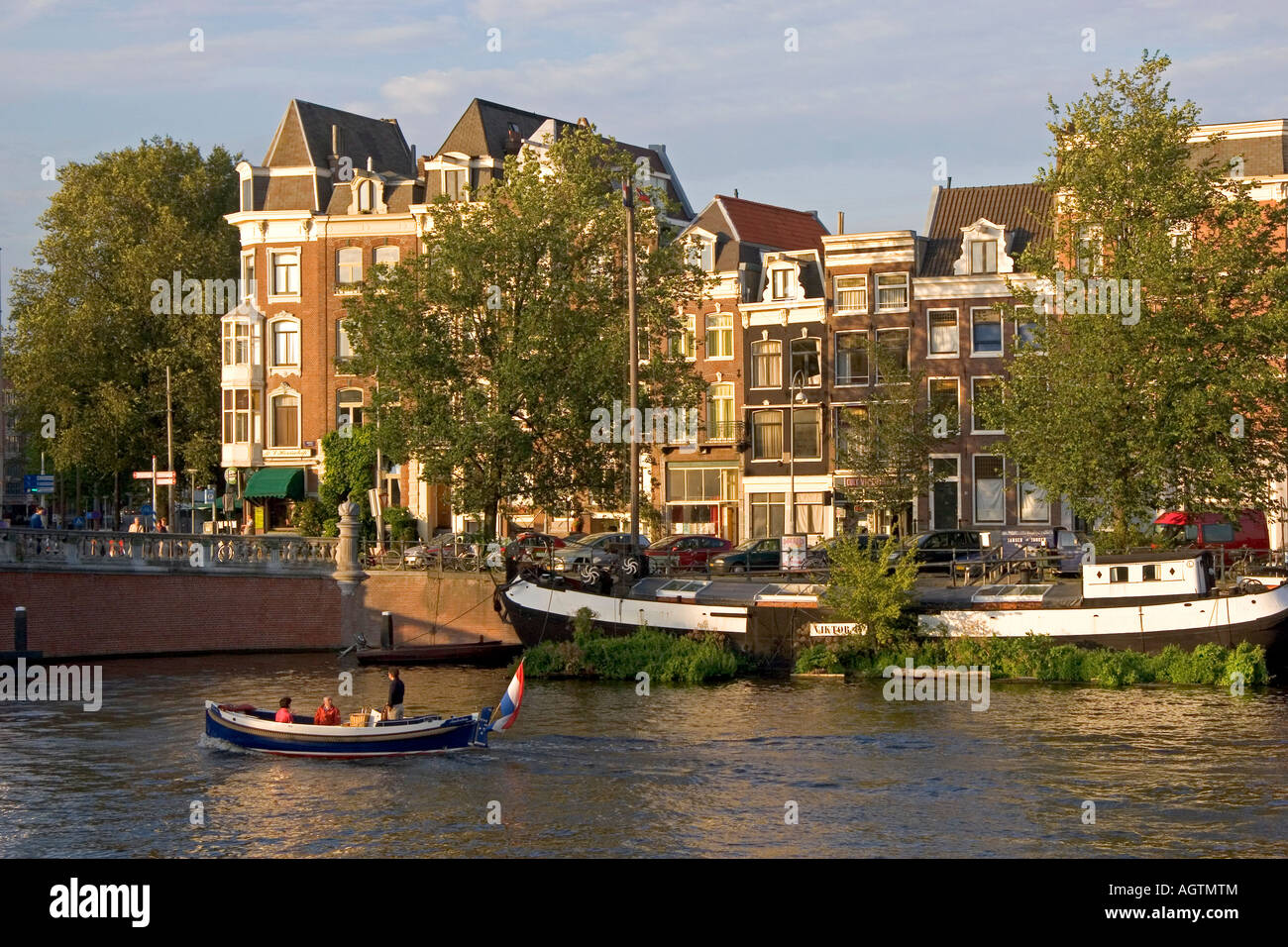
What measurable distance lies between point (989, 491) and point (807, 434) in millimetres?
8979

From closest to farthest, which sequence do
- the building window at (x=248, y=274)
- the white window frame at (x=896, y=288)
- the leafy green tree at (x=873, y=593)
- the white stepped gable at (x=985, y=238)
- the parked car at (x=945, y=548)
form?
1. the leafy green tree at (x=873, y=593)
2. the parked car at (x=945, y=548)
3. the white stepped gable at (x=985, y=238)
4. the white window frame at (x=896, y=288)
5. the building window at (x=248, y=274)

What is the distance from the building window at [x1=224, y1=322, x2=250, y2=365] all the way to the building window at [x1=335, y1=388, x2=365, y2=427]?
5.41 m

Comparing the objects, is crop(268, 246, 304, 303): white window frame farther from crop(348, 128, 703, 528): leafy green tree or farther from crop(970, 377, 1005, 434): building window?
crop(970, 377, 1005, 434): building window

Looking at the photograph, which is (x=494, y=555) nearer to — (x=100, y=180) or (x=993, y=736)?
(x=993, y=736)

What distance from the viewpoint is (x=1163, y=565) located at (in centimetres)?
4312

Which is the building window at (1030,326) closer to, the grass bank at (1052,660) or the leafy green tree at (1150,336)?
the leafy green tree at (1150,336)

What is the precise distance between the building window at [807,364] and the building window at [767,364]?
0.77 metres

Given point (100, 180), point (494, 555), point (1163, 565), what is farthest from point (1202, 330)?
point (100, 180)

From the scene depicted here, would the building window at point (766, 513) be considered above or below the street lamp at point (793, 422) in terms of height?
below

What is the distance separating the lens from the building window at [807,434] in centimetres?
7169

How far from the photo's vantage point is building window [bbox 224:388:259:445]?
8044 cm

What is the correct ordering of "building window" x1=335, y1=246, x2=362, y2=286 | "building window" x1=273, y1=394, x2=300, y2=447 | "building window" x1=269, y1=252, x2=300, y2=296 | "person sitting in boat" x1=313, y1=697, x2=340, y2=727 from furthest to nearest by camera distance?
"building window" x1=269, y1=252, x2=300, y2=296 → "building window" x1=273, y1=394, x2=300, y2=447 → "building window" x1=335, y1=246, x2=362, y2=286 → "person sitting in boat" x1=313, y1=697, x2=340, y2=727

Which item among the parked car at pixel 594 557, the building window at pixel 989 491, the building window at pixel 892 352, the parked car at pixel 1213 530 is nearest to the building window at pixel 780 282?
the building window at pixel 892 352

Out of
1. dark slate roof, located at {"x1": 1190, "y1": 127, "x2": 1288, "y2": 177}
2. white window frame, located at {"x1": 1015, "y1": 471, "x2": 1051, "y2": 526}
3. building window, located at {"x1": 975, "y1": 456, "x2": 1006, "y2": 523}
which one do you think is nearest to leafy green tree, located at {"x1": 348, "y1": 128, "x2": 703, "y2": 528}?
building window, located at {"x1": 975, "y1": 456, "x2": 1006, "y2": 523}
